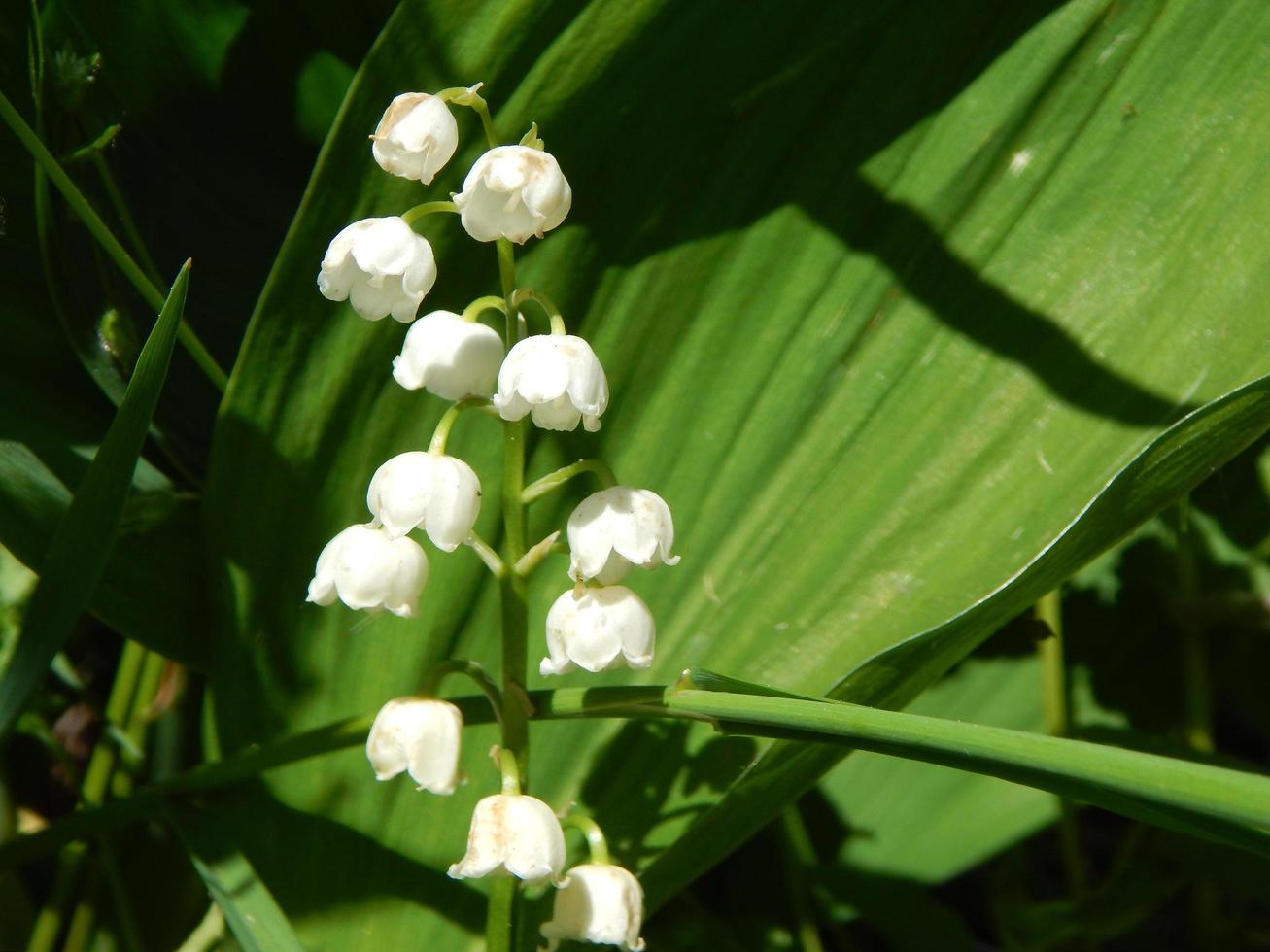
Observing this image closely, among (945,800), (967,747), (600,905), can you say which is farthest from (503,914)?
(945,800)

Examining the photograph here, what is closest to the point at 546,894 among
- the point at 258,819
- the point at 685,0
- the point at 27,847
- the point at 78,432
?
the point at 258,819

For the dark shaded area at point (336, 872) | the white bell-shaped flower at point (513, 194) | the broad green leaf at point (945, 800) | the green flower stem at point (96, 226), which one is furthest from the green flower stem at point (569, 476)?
the broad green leaf at point (945, 800)

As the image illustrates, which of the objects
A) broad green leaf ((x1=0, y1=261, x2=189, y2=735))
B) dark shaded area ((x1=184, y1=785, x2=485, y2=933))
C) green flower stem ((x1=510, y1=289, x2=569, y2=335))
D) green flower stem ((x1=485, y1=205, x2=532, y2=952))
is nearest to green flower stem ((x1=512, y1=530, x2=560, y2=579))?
green flower stem ((x1=485, y1=205, x2=532, y2=952))

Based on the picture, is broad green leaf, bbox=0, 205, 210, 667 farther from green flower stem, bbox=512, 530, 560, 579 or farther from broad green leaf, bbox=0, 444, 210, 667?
green flower stem, bbox=512, 530, 560, 579

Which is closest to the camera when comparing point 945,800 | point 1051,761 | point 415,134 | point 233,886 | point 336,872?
point 1051,761

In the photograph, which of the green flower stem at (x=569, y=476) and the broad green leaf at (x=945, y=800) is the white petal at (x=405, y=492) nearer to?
the green flower stem at (x=569, y=476)

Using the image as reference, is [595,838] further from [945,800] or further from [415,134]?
[945,800]
